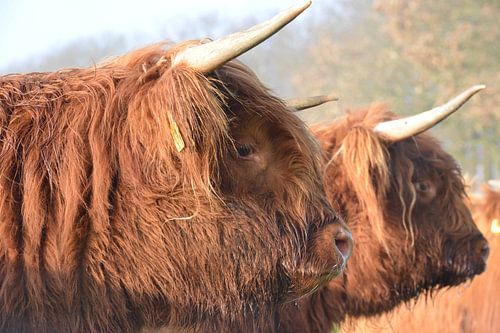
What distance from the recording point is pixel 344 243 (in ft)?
11.3

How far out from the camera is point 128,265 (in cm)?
298

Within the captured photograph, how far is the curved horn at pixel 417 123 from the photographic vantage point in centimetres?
495

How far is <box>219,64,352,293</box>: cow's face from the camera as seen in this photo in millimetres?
3197

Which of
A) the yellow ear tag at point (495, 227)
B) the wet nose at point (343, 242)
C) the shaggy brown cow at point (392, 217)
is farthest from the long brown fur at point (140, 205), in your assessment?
the yellow ear tag at point (495, 227)

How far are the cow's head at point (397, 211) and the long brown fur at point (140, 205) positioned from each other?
1726 millimetres

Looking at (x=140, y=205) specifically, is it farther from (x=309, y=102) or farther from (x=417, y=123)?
(x=417, y=123)

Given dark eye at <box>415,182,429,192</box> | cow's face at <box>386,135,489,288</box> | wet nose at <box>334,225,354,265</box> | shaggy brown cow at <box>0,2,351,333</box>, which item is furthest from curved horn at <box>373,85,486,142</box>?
shaggy brown cow at <box>0,2,351,333</box>

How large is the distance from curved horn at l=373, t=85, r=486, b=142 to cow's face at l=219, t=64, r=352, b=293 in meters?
1.76

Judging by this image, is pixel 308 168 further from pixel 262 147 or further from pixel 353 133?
pixel 353 133

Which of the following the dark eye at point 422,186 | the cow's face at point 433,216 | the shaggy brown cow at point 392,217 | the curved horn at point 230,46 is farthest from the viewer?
the dark eye at point 422,186

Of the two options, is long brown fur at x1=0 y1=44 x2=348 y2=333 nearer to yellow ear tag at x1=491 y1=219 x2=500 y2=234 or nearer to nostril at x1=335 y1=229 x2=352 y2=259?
nostril at x1=335 y1=229 x2=352 y2=259

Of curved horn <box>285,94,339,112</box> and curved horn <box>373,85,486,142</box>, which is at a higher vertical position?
curved horn <box>285,94,339,112</box>

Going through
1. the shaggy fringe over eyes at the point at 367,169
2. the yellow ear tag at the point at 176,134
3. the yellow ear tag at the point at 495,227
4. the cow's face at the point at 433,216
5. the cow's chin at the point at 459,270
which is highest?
the yellow ear tag at the point at 176,134

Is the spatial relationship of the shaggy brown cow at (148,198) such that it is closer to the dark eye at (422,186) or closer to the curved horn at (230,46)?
the curved horn at (230,46)
